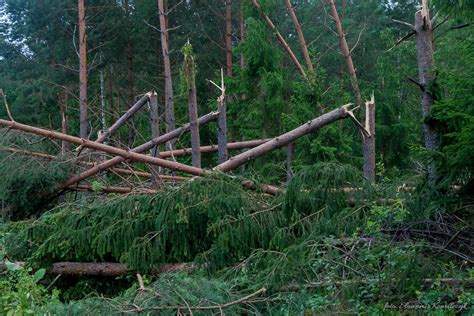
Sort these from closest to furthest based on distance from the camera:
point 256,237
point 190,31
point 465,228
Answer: point 465,228
point 256,237
point 190,31

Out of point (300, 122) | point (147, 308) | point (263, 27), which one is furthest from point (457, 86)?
point (263, 27)

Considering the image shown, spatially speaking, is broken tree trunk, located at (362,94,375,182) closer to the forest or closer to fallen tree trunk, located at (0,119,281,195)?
the forest

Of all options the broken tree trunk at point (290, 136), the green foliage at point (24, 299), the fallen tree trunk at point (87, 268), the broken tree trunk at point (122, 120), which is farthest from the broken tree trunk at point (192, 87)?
the green foliage at point (24, 299)

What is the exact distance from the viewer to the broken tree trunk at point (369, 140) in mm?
9508

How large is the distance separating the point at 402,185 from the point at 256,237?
1.71 m

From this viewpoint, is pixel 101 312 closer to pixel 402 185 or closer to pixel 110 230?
pixel 110 230

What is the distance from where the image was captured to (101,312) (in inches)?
176

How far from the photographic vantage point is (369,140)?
962cm

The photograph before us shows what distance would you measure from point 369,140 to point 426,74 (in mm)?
3046

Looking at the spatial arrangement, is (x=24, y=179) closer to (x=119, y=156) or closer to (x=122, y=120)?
(x=119, y=156)

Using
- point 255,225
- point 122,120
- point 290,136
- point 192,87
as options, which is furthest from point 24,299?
point 122,120

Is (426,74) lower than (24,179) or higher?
higher

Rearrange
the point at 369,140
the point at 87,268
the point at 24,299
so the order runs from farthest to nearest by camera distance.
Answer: the point at 369,140 < the point at 87,268 < the point at 24,299

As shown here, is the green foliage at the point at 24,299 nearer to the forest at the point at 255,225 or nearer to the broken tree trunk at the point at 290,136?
the forest at the point at 255,225
